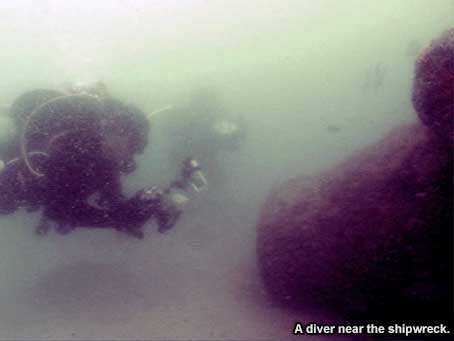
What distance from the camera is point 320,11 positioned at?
62.4m

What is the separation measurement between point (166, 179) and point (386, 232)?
8.50m

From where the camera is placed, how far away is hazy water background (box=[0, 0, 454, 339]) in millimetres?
5957

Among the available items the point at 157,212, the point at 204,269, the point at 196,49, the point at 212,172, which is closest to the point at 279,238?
the point at 157,212

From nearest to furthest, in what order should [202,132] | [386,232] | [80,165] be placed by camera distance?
[386,232] < [80,165] < [202,132]

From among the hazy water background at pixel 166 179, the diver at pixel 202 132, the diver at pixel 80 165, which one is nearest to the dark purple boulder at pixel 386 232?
the hazy water background at pixel 166 179

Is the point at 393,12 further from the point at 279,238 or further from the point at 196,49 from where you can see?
the point at 279,238

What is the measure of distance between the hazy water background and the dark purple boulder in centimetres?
57

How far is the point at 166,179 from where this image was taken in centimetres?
1218

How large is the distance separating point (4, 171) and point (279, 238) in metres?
3.92

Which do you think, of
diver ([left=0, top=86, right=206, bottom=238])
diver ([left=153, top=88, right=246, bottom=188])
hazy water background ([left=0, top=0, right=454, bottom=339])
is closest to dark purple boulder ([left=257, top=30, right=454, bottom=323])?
hazy water background ([left=0, top=0, right=454, bottom=339])

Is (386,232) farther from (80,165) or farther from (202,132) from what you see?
(202,132)

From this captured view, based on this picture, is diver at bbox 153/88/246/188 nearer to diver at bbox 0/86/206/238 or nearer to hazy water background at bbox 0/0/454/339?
hazy water background at bbox 0/0/454/339

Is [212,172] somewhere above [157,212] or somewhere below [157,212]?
above

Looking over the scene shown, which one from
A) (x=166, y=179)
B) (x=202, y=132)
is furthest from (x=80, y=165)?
(x=166, y=179)
